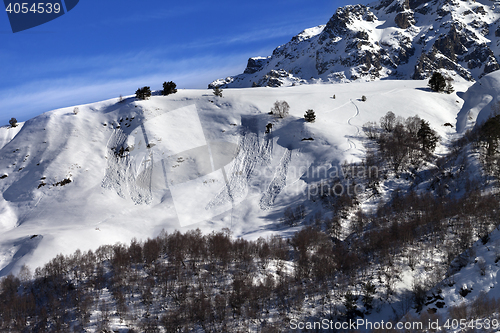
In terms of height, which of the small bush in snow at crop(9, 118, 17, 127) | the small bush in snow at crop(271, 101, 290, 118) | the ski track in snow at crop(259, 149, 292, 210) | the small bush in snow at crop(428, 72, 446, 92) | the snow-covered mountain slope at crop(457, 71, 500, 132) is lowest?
the ski track in snow at crop(259, 149, 292, 210)

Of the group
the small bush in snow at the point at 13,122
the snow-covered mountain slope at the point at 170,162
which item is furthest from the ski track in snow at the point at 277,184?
the small bush in snow at the point at 13,122

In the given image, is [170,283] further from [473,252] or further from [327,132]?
[327,132]

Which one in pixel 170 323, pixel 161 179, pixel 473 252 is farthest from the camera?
pixel 161 179

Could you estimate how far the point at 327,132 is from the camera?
2940 inches

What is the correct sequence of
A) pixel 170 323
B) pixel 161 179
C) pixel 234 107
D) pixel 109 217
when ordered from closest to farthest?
pixel 170 323 → pixel 109 217 → pixel 161 179 → pixel 234 107

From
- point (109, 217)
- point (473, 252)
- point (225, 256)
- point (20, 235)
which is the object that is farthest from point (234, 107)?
point (473, 252)

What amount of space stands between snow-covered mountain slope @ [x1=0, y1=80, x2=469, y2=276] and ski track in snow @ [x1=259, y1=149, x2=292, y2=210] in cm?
24

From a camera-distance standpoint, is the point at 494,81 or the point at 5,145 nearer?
the point at 5,145

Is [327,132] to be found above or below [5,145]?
below

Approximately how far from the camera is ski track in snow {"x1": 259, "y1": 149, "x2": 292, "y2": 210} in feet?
208

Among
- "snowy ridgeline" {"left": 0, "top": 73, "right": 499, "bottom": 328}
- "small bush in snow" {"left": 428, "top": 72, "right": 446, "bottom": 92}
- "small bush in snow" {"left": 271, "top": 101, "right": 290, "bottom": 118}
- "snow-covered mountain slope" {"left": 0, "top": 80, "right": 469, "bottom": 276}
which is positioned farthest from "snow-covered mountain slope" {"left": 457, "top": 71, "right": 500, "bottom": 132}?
"small bush in snow" {"left": 271, "top": 101, "right": 290, "bottom": 118}

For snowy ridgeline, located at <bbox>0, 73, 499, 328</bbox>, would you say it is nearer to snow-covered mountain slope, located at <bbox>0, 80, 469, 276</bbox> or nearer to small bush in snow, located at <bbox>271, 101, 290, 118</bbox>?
snow-covered mountain slope, located at <bbox>0, 80, 469, 276</bbox>

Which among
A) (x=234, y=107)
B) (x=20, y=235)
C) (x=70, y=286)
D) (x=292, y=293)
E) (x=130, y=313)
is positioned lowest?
(x=292, y=293)

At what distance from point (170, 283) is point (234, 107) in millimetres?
54714
